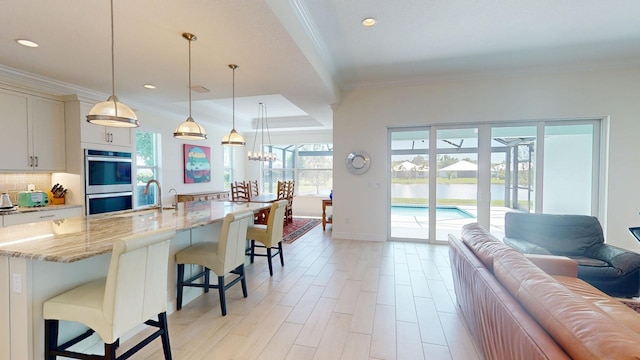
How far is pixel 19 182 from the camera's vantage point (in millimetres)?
3854

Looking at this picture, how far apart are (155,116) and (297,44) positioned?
4245mm

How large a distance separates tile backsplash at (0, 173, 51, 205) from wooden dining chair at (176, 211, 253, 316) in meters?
3.10

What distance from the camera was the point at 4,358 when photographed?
155 centimetres

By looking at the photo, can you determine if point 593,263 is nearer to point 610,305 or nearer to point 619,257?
point 619,257

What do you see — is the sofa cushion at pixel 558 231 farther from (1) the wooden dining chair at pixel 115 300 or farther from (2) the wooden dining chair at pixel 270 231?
(1) the wooden dining chair at pixel 115 300

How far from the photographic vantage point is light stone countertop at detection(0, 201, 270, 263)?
1494 mm

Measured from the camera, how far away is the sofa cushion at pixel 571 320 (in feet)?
2.96

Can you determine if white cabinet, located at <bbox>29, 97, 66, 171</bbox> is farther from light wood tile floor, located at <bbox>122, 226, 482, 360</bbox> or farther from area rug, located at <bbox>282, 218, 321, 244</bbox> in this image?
area rug, located at <bbox>282, 218, 321, 244</bbox>

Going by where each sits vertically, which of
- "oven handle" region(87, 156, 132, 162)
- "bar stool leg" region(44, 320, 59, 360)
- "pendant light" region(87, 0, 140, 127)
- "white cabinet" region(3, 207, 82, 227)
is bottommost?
"bar stool leg" region(44, 320, 59, 360)

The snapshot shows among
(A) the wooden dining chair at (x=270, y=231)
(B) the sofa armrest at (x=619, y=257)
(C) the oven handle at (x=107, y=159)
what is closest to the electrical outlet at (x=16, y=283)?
(A) the wooden dining chair at (x=270, y=231)

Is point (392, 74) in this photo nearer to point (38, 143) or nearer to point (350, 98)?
point (350, 98)

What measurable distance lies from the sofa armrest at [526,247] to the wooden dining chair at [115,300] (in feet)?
10.7

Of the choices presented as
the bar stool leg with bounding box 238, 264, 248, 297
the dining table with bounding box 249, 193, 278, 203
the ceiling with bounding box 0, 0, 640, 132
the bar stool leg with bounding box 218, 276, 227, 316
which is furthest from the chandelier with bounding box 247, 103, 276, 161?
the bar stool leg with bounding box 218, 276, 227, 316

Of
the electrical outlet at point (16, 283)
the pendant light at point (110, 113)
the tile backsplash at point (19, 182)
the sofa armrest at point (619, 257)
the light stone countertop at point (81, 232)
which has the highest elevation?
the pendant light at point (110, 113)
